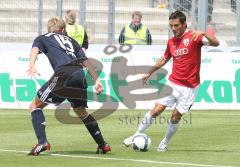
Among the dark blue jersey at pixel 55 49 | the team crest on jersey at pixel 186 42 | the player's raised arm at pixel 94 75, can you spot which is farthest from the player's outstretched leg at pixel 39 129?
the team crest on jersey at pixel 186 42

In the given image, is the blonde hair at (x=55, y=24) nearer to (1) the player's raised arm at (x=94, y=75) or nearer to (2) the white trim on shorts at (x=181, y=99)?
(1) the player's raised arm at (x=94, y=75)

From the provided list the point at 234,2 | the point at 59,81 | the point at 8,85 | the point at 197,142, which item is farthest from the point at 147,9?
the point at 59,81

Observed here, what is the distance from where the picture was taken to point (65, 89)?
41.4ft

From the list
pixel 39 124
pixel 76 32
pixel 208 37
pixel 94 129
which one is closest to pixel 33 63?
pixel 39 124

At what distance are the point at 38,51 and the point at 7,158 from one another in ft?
5.64

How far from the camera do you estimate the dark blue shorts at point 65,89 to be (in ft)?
41.0

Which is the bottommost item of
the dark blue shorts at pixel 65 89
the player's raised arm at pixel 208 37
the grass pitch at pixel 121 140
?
the grass pitch at pixel 121 140

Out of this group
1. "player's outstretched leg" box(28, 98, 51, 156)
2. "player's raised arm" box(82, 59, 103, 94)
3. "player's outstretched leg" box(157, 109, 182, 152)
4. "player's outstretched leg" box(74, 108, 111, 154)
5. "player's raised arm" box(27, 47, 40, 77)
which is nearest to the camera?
"player's raised arm" box(82, 59, 103, 94)

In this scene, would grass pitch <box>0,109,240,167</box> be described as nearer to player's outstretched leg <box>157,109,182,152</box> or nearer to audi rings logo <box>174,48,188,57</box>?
player's outstretched leg <box>157,109,182,152</box>

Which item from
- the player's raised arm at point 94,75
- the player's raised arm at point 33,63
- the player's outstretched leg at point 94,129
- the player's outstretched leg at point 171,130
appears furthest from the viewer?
the player's outstretched leg at point 171,130

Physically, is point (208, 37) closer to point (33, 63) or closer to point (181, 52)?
point (181, 52)

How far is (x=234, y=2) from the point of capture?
26234 millimetres

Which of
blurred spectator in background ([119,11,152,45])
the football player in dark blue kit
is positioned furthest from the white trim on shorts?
blurred spectator in background ([119,11,152,45])

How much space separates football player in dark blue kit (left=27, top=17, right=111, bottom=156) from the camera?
40.9 ft
